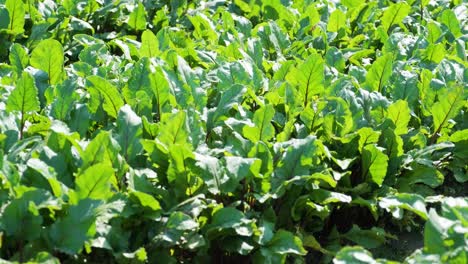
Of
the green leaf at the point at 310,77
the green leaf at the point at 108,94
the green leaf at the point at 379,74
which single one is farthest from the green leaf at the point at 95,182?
→ the green leaf at the point at 379,74

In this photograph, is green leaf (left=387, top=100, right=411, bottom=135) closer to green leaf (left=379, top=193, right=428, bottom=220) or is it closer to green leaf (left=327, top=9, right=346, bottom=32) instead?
green leaf (left=379, top=193, right=428, bottom=220)

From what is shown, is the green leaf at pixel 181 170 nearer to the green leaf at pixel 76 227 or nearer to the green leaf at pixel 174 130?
the green leaf at pixel 174 130

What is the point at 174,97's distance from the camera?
387 cm

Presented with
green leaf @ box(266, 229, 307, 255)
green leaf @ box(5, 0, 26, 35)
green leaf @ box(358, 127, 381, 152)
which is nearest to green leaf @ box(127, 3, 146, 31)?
green leaf @ box(5, 0, 26, 35)

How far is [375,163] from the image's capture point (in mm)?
3633

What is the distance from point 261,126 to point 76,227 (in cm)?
109

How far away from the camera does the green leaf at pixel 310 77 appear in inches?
160

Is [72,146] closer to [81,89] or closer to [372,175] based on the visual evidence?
[81,89]

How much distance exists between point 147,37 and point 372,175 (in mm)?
1611

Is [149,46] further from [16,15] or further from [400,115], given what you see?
[400,115]

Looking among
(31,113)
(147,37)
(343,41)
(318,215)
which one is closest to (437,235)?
(318,215)

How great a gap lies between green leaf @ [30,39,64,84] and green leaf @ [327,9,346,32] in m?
2.00

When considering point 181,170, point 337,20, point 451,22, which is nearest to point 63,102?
point 181,170

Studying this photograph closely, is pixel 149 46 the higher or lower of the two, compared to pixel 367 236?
higher
